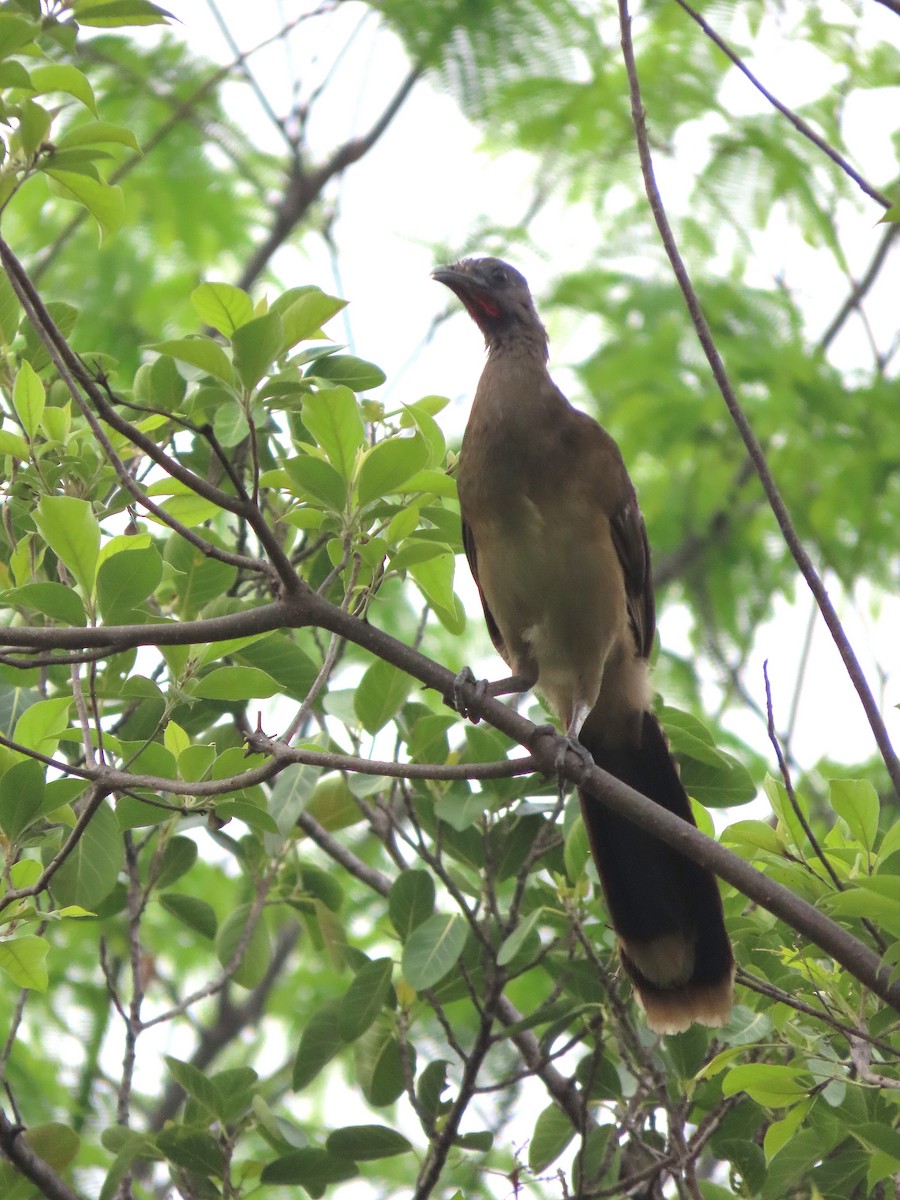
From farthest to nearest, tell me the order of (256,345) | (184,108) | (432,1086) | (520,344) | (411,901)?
(184,108)
(520,344)
(411,901)
(432,1086)
(256,345)

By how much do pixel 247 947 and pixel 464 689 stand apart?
1.32 m

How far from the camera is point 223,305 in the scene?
3.04 metres

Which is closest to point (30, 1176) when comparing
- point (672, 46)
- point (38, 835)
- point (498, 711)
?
point (38, 835)

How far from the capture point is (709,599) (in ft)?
25.7

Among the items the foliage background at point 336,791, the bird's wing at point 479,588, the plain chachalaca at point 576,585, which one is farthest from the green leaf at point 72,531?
the bird's wing at point 479,588

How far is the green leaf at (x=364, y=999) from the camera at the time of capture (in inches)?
146

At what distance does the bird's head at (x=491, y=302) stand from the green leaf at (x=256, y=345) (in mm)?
2423

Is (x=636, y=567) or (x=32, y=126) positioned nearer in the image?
(x=32, y=126)

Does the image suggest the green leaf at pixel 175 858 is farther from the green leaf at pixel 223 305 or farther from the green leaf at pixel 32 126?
the green leaf at pixel 32 126

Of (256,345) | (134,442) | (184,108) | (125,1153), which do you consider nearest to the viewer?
(134,442)

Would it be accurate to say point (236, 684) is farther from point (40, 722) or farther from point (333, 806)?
point (333, 806)

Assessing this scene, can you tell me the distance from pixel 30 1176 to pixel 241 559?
65.4 inches

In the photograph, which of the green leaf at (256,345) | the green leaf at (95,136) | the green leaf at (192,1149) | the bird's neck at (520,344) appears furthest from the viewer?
the bird's neck at (520,344)

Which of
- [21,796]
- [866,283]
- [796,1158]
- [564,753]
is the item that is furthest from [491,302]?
[866,283]
